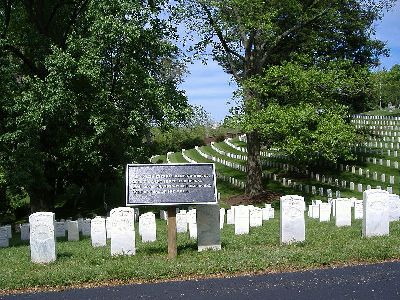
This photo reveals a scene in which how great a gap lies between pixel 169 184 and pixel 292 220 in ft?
10.5

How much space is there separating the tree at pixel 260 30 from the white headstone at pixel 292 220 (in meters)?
16.8

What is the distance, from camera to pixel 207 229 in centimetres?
1222

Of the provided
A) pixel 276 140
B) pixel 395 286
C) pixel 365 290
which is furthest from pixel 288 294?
pixel 276 140

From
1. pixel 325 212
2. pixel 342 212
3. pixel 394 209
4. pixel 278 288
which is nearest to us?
pixel 278 288

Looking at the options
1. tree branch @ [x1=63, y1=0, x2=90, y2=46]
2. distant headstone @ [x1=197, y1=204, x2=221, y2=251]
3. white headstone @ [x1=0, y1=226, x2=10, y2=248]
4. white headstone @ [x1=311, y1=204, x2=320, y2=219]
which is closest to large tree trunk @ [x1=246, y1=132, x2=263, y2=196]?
white headstone @ [x1=311, y1=204, x2=320, y2=219]

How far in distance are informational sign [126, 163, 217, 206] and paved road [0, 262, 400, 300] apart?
2.24 metres

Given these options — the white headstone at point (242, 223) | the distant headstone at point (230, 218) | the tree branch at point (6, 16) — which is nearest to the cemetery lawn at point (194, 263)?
the white headstone at point (242, 223)

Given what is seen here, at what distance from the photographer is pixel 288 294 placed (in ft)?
28.1

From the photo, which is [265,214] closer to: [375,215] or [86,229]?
[86,229]

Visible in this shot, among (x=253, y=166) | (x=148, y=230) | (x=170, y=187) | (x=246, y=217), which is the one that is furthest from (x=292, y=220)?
(x=253, y=166)

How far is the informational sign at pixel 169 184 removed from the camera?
11.4m

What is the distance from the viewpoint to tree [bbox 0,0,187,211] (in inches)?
823

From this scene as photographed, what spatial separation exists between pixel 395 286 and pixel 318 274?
4.55 ft

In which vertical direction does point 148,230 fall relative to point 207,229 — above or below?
below
